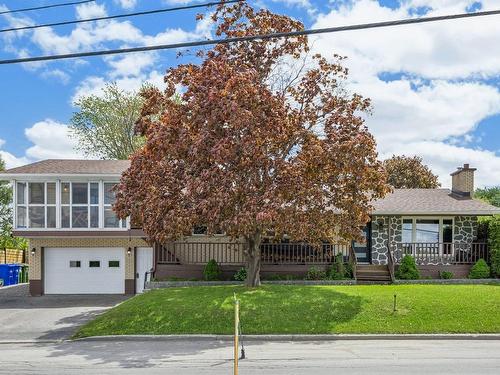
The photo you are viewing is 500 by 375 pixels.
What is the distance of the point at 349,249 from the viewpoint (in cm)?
2261

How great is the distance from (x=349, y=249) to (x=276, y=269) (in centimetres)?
338

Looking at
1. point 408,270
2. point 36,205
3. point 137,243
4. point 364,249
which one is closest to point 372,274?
point 408,270

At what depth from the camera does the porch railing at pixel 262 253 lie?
22172 millimetres

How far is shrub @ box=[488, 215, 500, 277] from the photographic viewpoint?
21.6 m

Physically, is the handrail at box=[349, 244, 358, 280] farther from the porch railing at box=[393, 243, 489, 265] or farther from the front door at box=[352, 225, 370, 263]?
the porch railing at box=[393, 243, 489, 265]

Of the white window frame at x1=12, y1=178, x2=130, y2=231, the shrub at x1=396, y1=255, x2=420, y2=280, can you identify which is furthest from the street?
the white window frame at x1=12, y1=178, x2=130, y2=231

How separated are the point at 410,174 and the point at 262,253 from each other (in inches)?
985

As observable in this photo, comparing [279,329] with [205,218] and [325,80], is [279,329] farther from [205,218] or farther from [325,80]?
[325,80]

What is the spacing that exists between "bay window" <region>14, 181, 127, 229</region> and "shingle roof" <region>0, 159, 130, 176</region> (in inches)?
21.2

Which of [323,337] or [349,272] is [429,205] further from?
[323,337]

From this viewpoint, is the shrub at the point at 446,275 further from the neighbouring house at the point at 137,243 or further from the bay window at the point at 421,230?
the bay window at the point at 421,230

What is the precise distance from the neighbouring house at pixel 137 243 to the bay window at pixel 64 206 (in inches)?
1.7

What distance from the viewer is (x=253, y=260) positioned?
62.1 feet

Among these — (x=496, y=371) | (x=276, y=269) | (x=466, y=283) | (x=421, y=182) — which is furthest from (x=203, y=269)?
(x=421, y=182)
